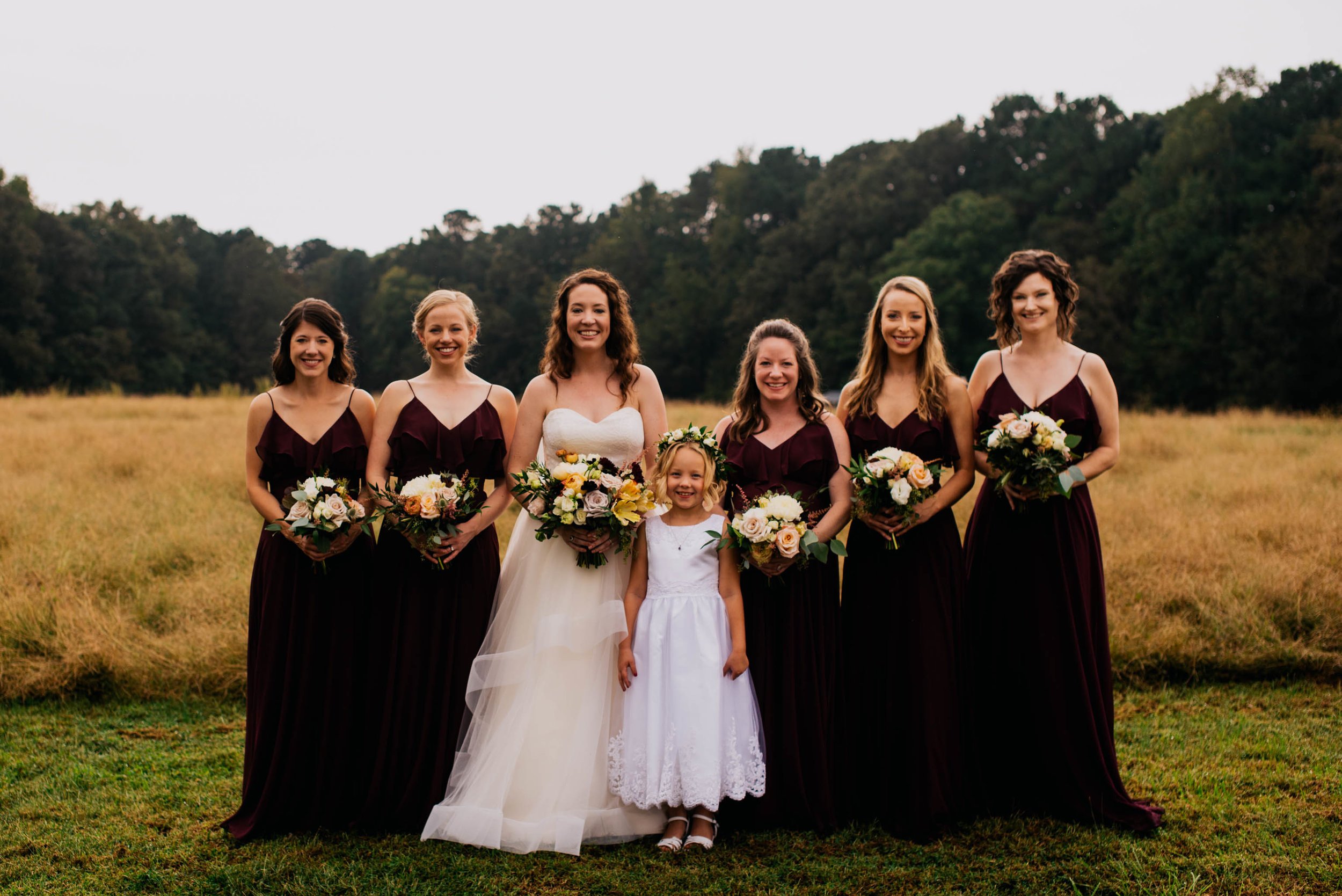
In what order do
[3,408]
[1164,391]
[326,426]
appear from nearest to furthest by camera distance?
[326,426]
[3,408]
[1164,391]

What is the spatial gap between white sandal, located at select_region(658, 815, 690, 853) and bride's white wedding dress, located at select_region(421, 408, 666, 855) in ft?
0.57

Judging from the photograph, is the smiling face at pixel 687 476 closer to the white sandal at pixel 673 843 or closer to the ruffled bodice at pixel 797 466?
the ruffled bodice at pixel 797 466

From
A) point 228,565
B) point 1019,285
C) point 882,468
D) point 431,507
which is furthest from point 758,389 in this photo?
point 228,565

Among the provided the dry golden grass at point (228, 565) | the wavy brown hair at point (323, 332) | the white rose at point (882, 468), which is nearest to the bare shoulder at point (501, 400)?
the wavy brown hair at point (323, 332)

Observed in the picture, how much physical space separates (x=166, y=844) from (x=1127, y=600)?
7.86 meters

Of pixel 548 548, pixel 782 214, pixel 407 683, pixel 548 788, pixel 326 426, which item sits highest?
pixel 782 214

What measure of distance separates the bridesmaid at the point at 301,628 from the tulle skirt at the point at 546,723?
69 centimetres

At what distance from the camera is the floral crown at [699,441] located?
5.22 metres

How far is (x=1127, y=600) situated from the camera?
29.5 ft

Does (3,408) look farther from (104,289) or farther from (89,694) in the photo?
(104,289)

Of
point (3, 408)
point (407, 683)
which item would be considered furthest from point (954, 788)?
point (3, 408)

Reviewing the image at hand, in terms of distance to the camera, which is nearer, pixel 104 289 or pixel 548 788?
pixel 548 788

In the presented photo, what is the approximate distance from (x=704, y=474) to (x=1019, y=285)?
2073mm

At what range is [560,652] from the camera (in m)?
5.29
